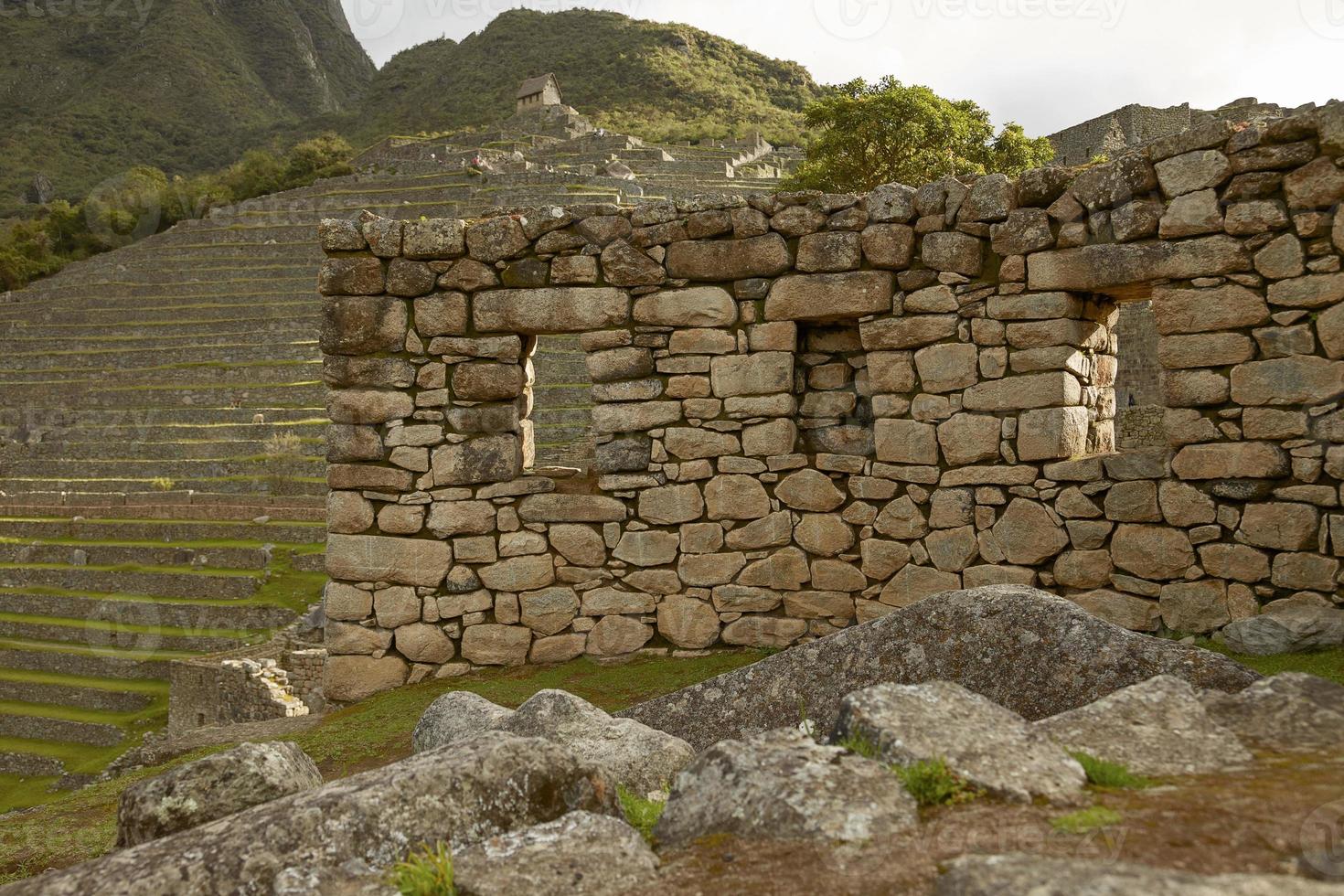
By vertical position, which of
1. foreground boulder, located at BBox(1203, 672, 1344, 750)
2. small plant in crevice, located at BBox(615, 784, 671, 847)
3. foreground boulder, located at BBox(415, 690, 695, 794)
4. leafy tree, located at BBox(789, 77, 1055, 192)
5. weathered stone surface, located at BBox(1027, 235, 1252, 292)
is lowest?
foreground boulder, located at BBox(415, 690, 695, 794)

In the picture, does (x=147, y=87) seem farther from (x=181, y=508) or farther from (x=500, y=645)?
(x=500, y=645)

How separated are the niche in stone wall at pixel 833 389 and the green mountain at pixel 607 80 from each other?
7265 cm

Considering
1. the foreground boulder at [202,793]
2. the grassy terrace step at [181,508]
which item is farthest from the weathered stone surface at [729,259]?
the grassy terrace step at [181,508]

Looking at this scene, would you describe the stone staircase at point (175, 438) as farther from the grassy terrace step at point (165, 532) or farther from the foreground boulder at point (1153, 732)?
the foreground boulder at point (1153, 732)

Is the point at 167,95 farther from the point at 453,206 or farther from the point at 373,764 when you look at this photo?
the point at 373,764

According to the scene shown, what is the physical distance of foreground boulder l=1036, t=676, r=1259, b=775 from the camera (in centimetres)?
313

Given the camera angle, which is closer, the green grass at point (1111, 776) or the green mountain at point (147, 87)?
the green grass at point (1111, 776)

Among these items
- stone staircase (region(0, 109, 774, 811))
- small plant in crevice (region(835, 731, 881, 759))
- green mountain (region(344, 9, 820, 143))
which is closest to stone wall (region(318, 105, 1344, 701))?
stone staircase (region(0, 109, 774, 811))

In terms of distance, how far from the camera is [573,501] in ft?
26.6

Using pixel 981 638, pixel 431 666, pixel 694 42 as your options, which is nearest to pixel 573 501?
pixel 431 666

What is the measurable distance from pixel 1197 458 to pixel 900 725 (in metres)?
4.37

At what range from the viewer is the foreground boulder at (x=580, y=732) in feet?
14.1

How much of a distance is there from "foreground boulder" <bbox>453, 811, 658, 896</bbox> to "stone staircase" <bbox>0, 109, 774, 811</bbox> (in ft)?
28.8

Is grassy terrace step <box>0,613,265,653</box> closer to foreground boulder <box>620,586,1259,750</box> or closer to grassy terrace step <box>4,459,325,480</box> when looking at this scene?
grassy terrace step <box>4,459,325,480</box>
